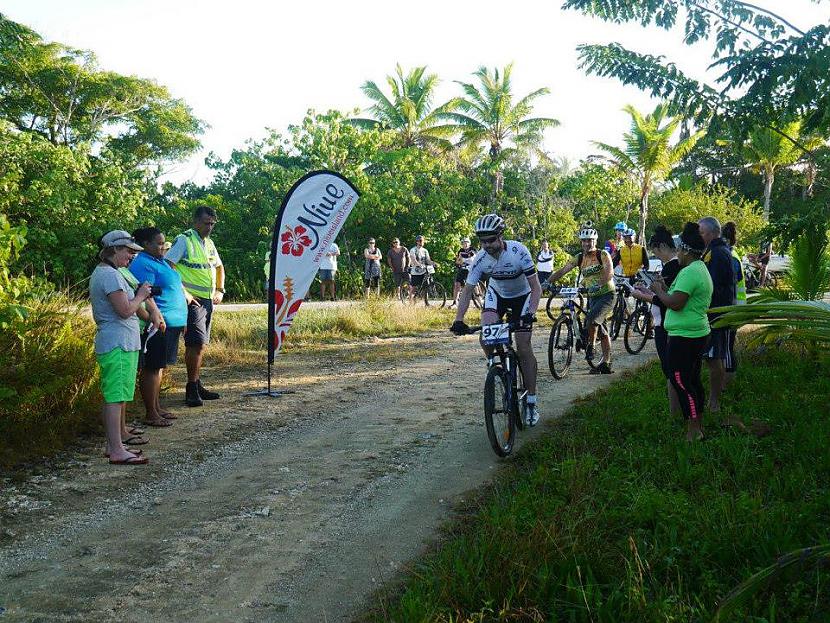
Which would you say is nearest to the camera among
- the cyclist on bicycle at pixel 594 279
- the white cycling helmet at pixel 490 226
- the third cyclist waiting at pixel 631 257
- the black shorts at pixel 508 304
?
the white cycling helmet at pixel 490 226

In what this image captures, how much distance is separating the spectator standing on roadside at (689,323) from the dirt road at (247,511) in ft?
4.94

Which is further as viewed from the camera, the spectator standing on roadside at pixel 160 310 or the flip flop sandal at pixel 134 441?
the spectator standing on roadside at pixel 160 310

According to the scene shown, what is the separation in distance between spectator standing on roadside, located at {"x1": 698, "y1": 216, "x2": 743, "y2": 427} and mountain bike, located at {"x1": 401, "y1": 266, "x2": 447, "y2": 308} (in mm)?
12564

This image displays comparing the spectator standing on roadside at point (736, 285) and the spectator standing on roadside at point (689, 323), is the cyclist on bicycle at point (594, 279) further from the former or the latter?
the spectator standing on roadside at point (689, 323)

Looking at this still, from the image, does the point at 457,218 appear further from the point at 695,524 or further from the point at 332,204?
the point at 695,524

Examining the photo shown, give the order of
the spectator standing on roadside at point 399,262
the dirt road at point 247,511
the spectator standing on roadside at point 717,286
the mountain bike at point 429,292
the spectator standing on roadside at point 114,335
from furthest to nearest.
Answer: the spectator standing on roadside at point 399,262, the mountain bike at point 429,292, the spectator standing on roadside at point 717,286, the spectator standing on roadside at point 114,335, the dirt road at point 247,511

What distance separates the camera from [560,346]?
32.0ft

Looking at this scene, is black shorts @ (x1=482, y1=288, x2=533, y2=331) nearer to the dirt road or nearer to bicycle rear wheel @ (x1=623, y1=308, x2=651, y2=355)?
the dirt road

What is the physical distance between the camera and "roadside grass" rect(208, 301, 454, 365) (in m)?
11.6

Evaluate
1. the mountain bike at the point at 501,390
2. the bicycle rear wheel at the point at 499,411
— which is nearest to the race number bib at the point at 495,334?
the mountain bike at the point at 501,390

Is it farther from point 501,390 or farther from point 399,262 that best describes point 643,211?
point 501,390

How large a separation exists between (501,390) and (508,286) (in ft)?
4.11

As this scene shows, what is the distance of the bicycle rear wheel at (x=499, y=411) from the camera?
578 centimetres

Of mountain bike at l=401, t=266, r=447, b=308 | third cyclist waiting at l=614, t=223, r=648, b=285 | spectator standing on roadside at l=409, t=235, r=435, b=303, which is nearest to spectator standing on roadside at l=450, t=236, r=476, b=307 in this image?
mountain bike at l=401, t=266, r=447, b=308
